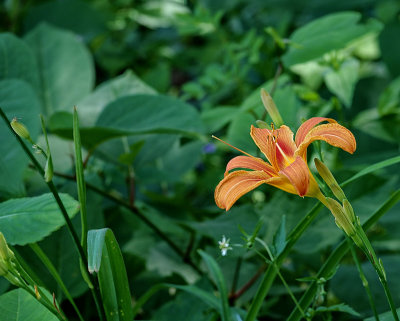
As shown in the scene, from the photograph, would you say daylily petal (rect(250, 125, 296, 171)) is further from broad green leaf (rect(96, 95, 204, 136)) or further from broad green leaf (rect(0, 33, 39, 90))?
broad green leaf (rect(0, 33, 39, 90))

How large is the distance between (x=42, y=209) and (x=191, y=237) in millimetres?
322

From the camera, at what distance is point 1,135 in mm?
737

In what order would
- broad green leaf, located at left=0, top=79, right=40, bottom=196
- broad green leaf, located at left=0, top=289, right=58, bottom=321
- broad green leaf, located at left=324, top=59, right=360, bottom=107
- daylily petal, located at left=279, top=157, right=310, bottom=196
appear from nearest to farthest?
1. daylily petal, located at left=279, top=157, right=310, bottom=196
2. broad green leaf, located at left=0, top=289, right=58, bottom=321
3. broad green leaf, located at left=0, top=79, right=40, bottom=196
4. broad green leaf, located at left=324, top=59, right=360, bottom=107

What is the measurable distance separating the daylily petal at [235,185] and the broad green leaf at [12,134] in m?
0.32

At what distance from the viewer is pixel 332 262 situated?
0.54 metres

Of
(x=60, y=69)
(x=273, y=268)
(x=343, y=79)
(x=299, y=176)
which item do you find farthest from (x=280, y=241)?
(x=60, y=69)

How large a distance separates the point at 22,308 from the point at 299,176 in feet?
0.93

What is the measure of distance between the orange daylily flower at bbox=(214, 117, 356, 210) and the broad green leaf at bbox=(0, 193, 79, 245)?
0.16 m

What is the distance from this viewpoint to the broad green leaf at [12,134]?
27.0 inches

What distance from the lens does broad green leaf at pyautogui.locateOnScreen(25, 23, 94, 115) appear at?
1012 millimetres

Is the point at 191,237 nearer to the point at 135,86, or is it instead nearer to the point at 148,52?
the point at 135,86

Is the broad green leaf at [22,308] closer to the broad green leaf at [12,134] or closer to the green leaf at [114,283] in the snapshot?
the green leaf at [114,283]

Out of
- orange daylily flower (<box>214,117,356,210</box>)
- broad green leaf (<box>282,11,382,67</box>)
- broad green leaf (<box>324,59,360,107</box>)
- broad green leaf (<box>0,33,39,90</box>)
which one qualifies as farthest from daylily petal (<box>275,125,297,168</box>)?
broad green leaf (<box>0,33,39,90</box>)

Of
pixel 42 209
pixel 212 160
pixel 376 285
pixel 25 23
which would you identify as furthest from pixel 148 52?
pixel 42 209
